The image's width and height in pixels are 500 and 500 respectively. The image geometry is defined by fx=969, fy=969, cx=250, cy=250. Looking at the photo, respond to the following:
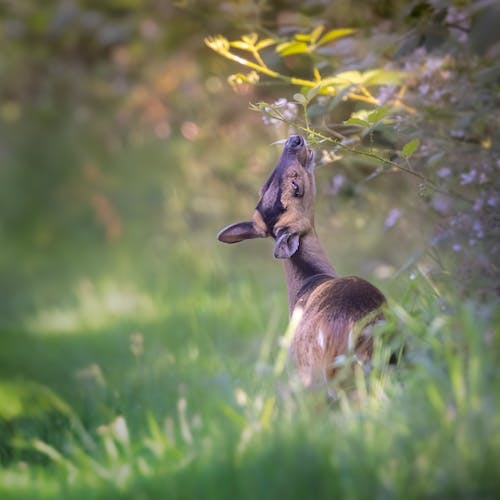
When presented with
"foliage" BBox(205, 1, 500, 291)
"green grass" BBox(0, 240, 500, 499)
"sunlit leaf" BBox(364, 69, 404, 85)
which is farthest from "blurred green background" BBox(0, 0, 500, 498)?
"sunlit leaf" BBox(364, 69, 404, 85)

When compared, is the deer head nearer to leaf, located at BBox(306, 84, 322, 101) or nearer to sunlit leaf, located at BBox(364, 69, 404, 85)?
leaf, located at BBox(306, 84, 322, 101)

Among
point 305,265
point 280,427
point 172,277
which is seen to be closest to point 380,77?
point 305,265

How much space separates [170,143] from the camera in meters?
9.59

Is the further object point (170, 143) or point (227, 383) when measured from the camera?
point (170, 143)

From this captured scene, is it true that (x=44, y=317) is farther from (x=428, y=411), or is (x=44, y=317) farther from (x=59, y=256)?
(x=428, y=411)

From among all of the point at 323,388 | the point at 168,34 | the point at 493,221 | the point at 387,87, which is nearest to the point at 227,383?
the point at 323,388

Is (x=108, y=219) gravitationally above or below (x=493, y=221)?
below

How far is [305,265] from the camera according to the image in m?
3.58

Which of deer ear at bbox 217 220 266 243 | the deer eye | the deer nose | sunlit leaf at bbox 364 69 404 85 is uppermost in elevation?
sunlit leaf at bbox 364 69 404 85

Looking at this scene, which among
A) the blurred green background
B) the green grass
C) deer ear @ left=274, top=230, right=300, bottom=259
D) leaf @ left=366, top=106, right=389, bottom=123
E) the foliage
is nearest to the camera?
the green grass

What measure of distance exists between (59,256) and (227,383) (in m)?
6.36

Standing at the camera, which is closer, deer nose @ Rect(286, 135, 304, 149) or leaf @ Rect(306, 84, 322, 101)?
leaf @ Rect(306, 84, 322, 101)

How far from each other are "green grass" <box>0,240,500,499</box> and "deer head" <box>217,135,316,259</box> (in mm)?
464

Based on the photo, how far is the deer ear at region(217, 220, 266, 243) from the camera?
3.52 meters
